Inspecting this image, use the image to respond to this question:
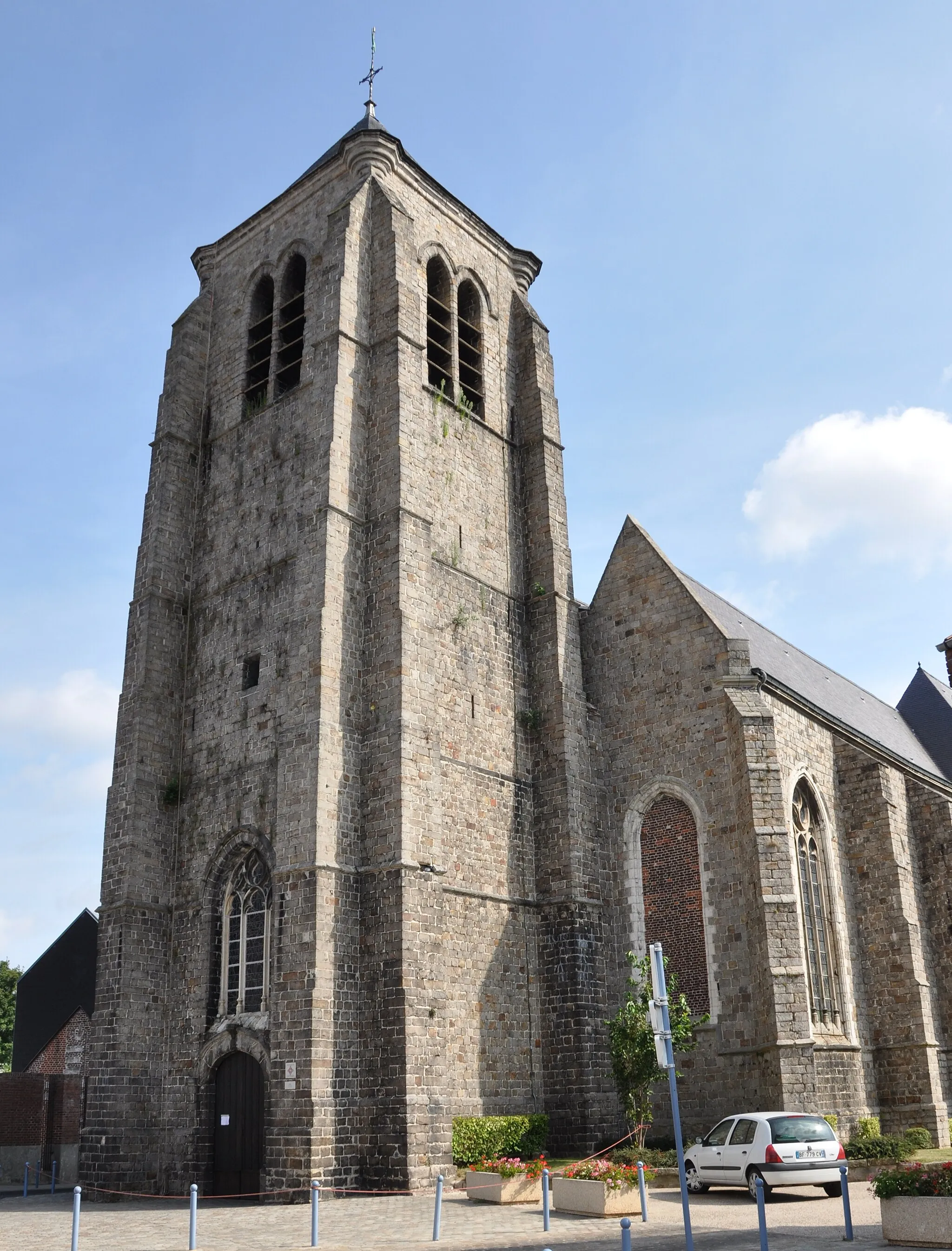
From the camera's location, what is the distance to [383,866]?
60.0ft

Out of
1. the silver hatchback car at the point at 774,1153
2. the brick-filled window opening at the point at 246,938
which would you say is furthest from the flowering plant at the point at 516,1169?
the brick-filled window opening at the point at 246,938

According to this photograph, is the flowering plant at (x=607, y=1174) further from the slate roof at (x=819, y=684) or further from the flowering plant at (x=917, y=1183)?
the slate roof at (x=819, y=684)

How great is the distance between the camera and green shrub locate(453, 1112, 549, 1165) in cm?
1764

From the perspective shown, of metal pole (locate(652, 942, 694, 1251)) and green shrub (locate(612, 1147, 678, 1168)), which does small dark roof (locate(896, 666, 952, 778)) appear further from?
metal pole (locate(652, 942, 694, 1251))

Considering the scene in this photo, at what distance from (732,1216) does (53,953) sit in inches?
913

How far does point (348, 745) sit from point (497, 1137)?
6.79 meters

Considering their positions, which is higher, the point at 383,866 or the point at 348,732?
the point at 348,732

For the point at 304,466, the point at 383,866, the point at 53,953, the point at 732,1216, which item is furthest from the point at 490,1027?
the point at 53,953

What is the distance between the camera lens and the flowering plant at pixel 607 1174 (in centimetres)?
1367

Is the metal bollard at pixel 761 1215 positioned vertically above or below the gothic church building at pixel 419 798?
below

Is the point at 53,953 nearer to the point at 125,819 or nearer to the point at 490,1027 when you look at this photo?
the point at 125,819

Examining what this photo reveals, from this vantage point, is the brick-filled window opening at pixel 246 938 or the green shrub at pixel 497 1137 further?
the brick-filled window opening at pixel 246 938

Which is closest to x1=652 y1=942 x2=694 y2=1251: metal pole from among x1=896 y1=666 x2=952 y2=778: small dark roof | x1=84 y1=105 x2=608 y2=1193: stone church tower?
x1=84 y1=105 x2=608 y2=1193: stone church tower

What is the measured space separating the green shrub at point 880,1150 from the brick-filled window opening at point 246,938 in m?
9.51
